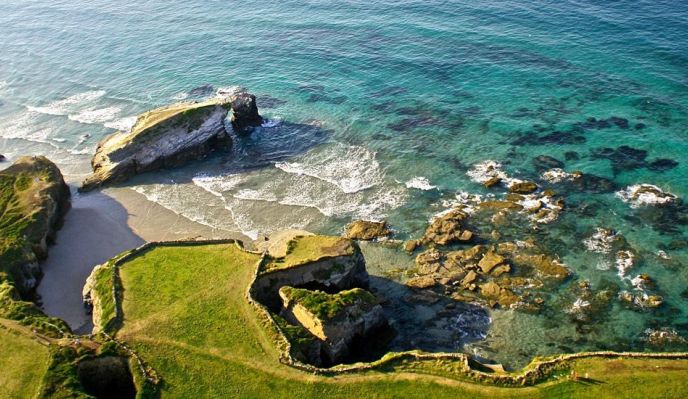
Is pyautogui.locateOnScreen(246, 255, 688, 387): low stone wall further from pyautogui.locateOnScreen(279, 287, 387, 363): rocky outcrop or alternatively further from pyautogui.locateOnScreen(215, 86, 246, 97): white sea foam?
pyautogui.locateOnScreen(215, 86, 246, 97): white sea foam

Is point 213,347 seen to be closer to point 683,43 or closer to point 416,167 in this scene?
point 416,167

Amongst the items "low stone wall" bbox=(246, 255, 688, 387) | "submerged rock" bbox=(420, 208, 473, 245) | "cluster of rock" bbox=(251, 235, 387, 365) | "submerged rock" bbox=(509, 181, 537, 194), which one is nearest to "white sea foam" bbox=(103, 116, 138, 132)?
"cluster of rock" bbox=(251, 235, 387, 365)

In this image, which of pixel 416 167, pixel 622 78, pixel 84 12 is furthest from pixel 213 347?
pixel 84 12

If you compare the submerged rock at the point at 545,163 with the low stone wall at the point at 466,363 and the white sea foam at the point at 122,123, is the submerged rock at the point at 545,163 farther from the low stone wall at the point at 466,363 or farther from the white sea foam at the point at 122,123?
the white sea foam at the point at 122,123

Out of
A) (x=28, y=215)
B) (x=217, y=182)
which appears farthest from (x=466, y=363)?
(x=28, y=215)

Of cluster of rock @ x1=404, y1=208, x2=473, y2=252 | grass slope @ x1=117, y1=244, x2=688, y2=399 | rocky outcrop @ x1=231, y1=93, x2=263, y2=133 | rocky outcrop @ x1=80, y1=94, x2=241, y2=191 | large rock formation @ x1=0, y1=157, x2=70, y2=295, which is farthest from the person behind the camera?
rocky outcrop @ x1=231, y1=93, x2=263, y2=133

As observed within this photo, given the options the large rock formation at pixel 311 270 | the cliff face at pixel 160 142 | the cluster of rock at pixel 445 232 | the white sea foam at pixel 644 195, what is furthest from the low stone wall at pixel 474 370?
the cliff face at pixel 160 142

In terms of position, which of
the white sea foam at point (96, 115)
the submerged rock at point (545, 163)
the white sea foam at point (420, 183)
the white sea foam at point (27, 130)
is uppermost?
the white sea foam at point (96, 115)
